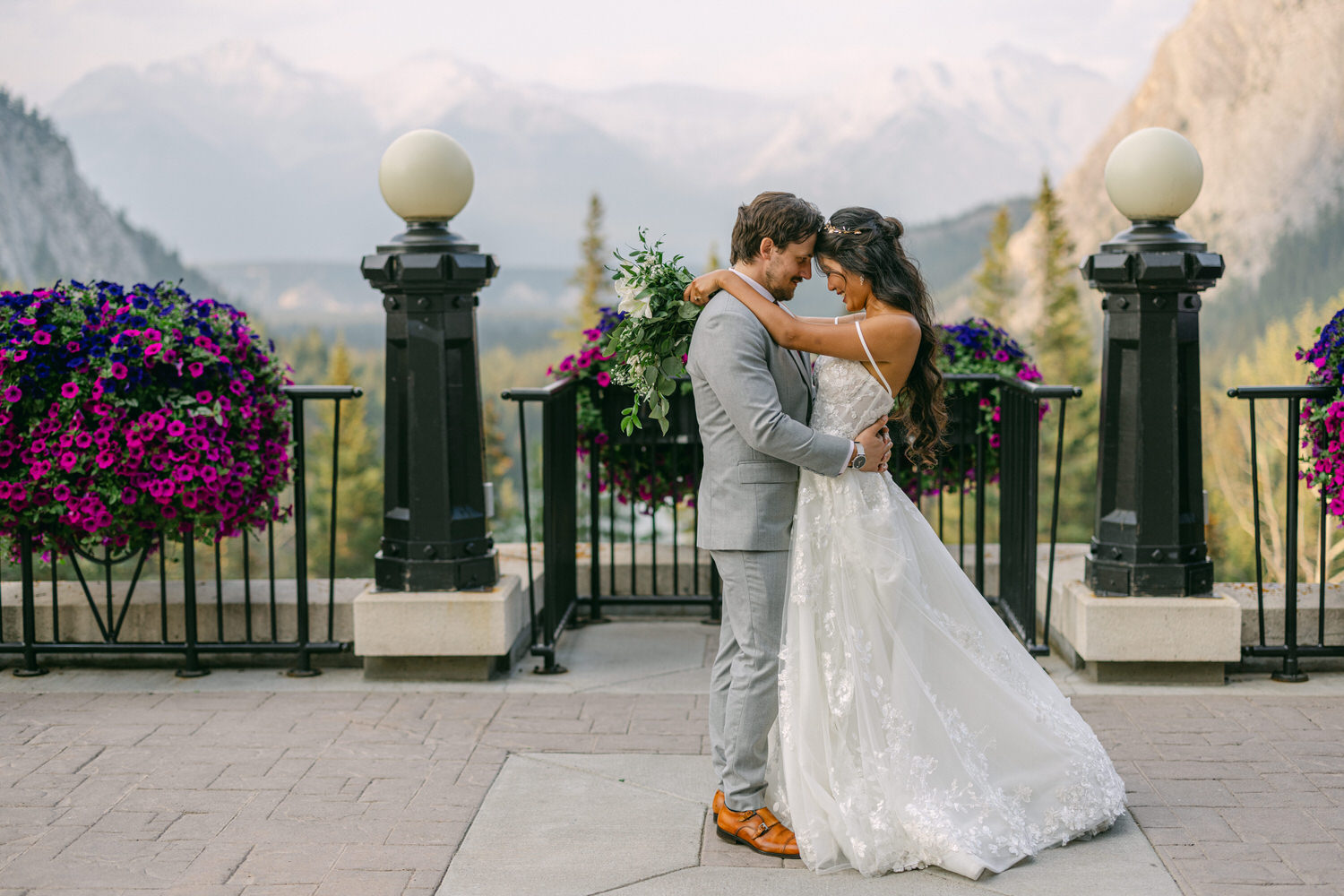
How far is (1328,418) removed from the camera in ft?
13.9

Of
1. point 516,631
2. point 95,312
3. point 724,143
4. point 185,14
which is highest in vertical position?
point 185,14

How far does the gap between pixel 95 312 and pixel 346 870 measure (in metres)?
2.58

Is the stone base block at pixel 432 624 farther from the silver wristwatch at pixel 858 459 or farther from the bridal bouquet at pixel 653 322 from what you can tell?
the silver wristwatch at pixel 858 459

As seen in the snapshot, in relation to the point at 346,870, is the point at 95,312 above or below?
above

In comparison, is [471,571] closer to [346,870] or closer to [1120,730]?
[346,870]

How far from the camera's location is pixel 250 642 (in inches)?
183

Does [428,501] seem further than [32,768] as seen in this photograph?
Yes

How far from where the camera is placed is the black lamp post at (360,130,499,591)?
439 centimetres

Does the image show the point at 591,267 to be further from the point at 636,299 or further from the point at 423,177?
the point at 636,299

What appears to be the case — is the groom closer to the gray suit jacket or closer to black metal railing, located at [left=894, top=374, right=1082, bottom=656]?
the gray suit jacket

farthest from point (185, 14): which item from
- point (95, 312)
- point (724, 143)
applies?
point (95, 312)

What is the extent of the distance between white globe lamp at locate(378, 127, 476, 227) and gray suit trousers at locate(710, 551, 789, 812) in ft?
7.08

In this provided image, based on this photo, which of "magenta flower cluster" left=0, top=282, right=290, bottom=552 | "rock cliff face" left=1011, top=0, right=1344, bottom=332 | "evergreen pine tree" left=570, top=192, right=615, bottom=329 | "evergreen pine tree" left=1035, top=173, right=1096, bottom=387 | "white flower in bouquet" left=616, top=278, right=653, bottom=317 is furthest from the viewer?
"evergreen pine tree" left=570, top=192, right=615, bottom=329

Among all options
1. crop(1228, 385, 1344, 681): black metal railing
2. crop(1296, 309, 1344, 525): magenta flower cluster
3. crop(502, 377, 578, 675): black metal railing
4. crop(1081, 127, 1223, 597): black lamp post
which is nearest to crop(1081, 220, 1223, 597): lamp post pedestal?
crop(1081, 127, 1223, 597): black lamp post
